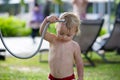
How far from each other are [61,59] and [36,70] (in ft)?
13.2

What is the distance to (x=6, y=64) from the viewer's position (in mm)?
9867

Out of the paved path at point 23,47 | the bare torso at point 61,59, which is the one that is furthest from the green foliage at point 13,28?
the bare torso at point 61,59

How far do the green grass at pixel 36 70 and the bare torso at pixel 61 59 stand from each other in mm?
2536

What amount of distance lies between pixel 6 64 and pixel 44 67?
3.42 ft

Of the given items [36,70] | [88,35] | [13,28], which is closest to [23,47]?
[88,35]

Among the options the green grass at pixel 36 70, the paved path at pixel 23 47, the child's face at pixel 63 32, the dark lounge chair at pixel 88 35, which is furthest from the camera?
the paved path at pixel 23 47

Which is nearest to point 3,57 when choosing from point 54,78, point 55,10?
point 54,78

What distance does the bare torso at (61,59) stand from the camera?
4816 mm

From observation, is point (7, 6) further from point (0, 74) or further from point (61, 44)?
point (61, 44)

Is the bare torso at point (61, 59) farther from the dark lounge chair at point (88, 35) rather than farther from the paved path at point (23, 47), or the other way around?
the paved path at point (23, 47)

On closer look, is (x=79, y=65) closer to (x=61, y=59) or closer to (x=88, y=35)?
(x=61, y=59)

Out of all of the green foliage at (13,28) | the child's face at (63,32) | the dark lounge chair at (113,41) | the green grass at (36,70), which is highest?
the child's face at (63,32)

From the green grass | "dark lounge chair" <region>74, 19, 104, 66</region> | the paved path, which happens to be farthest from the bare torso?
the paved path

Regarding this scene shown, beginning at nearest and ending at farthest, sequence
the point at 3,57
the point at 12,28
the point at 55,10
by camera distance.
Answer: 1. the point at 3,57
2. the point at 12,28
3. the point at 55,10
